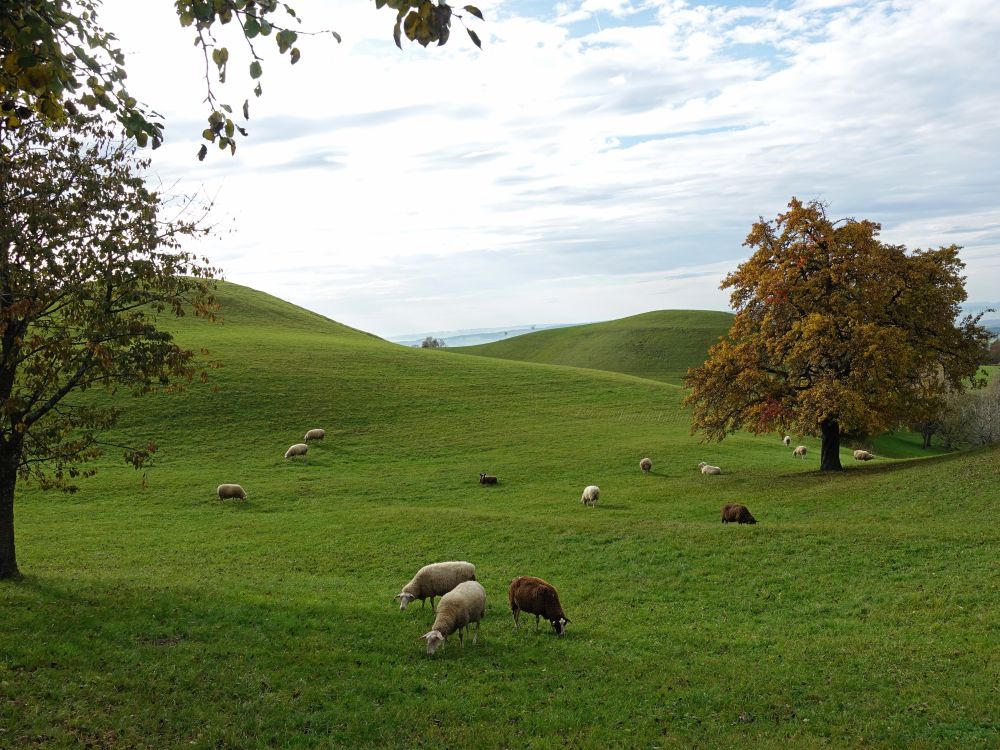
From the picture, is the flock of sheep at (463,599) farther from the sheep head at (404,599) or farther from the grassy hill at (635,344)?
the grassy hill at (635,344)

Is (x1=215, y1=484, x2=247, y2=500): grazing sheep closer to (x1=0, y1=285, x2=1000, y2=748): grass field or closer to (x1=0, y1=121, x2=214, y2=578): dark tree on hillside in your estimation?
(x1=0, y1=285, x2=1000, y2=748): grass field

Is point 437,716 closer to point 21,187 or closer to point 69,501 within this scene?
point 21,187

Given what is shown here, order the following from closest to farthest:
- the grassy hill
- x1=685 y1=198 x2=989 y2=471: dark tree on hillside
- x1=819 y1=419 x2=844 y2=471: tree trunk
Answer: x1=685 y1=198 x2=989 y2=471: dark tree on hillside, x1=819 y1=419 x2=844 y2=471: tree trunk, the grassy hill

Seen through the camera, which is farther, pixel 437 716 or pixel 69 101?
pixel 437 716

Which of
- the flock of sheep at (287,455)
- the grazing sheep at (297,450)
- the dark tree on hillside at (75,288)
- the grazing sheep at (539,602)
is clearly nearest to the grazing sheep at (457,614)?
the grazing sheep at (539,602)

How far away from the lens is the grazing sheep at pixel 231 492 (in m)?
35.2

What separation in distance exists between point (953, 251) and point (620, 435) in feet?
81.1

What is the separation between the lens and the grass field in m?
10.6

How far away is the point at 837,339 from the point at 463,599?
2804cm

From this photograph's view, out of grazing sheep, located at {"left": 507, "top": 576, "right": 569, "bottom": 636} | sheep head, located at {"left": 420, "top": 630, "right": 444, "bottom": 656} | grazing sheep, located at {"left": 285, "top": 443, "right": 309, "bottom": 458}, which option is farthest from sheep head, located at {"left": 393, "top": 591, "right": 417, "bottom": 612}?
grazing sheep, located at {"left": 285, "top": 443, "right": 309, "bottom": 458}

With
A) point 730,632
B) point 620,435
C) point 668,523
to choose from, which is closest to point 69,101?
point 730,632

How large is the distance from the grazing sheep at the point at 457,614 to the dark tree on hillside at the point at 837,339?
972 inches

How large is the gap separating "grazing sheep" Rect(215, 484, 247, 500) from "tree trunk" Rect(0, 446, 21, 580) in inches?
663

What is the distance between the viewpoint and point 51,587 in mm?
17250
